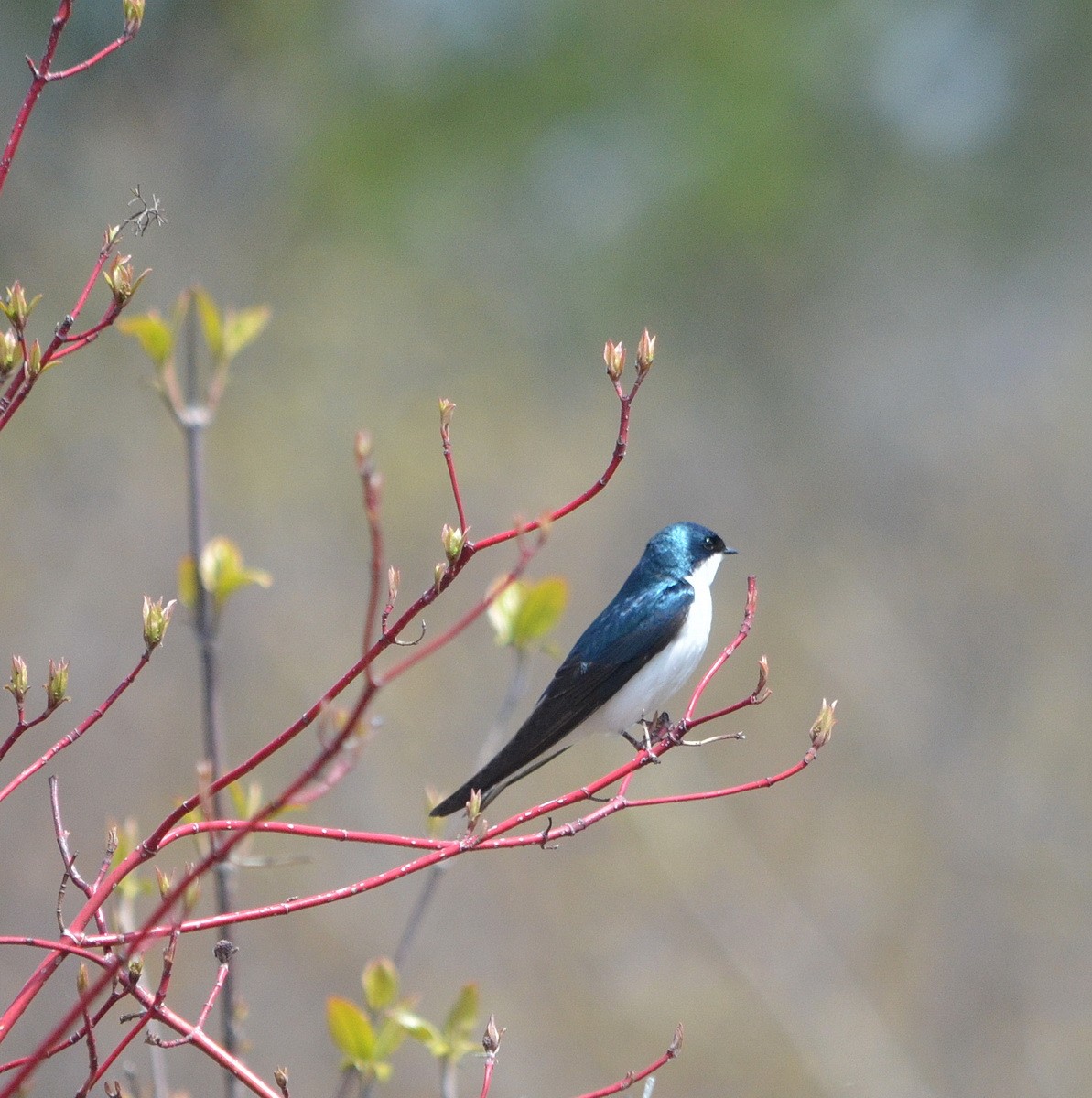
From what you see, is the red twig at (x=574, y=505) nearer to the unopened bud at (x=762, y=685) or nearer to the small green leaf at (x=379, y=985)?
the unopened bud at (x=762, y=685)

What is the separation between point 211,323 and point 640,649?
43.5 inches

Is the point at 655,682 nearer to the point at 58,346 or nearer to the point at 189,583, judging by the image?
the point at 189,583

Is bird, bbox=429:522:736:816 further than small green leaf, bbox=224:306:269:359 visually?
Yes

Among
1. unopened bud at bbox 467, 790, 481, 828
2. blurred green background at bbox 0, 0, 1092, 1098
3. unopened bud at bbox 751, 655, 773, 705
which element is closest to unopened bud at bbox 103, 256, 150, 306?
unopened bud at bbox 467, 790, 481, 828

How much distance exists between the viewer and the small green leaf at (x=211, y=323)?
2.34 metres

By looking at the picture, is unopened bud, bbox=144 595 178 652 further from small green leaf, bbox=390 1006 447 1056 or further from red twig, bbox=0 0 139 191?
small green leaf, bbox=390 1006 447 1056

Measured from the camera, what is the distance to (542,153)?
9.26m

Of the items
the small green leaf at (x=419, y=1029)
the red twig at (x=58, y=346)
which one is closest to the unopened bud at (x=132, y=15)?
the red twig at (x=58, y=346)

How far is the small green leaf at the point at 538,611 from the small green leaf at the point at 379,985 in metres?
0.56

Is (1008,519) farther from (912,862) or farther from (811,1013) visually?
(811,1013)

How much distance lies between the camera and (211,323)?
2.36 m

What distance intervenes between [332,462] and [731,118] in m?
3.73

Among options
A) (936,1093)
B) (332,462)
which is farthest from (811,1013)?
(332,462)

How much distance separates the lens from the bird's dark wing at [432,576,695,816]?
7.80 feet
